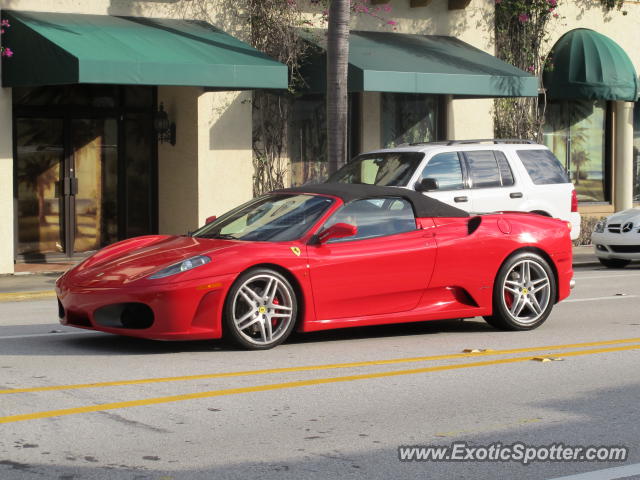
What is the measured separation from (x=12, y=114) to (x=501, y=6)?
10.8 m

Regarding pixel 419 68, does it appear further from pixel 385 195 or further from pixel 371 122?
pixel 385 195

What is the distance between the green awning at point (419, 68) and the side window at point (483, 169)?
12.9 feet

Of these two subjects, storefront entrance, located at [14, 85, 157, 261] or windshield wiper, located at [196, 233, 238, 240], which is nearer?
windshield wiper, located at [196, 233, 238, 240]

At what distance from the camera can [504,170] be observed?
17.6m

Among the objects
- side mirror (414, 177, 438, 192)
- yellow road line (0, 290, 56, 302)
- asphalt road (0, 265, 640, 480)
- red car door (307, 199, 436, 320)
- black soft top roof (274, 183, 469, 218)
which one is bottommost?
asphalt road (0, 265, 640, 480)

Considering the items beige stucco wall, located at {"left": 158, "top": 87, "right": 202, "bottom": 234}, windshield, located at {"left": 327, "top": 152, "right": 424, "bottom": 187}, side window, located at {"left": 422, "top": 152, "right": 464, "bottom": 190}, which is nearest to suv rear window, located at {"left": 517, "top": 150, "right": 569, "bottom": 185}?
side window, located at {"left": 422, "top": 152, "right": 464, "bottom": 190}

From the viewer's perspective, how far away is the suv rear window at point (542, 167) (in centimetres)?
1788

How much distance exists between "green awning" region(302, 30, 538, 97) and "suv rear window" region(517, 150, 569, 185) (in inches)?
153

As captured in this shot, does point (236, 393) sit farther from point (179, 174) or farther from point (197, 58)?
point (179, 174)

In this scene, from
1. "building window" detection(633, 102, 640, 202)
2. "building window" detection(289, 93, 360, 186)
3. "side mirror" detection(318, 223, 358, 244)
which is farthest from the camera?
"building window" detection(633, 102, 640, 202)

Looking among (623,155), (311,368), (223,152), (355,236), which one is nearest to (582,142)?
(623,155)

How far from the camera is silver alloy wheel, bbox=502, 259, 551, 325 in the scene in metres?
11.4

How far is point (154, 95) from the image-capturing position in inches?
848

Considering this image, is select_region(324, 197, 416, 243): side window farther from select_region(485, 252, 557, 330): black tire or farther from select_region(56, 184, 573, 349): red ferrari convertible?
select_region(485, 252, 557, 330): black tire
